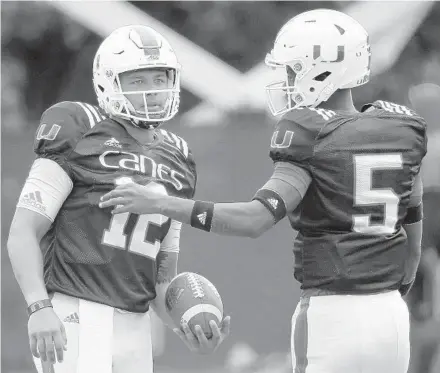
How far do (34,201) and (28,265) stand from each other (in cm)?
23

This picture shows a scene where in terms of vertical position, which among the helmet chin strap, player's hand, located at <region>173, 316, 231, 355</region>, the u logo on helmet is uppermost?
the u logo on helmet

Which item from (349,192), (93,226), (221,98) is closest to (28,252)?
(93,226)

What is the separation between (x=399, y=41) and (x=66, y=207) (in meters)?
3.81

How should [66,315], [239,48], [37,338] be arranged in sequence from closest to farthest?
1. [37,338]
2. [66,315]
3. [239,48]

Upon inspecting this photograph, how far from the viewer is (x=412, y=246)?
3992mm

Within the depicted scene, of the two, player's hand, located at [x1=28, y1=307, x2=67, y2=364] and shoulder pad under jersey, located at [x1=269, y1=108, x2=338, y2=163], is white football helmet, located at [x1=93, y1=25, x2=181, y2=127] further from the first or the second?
player's hand, located at [x1=28, y1=307, x2=67, y2=364]

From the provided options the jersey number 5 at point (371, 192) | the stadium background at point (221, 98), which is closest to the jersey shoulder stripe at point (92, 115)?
the jersey number 5 at point (371, 192)

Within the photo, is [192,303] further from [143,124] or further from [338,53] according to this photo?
[338,53]

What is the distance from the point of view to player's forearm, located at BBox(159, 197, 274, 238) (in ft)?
11.5

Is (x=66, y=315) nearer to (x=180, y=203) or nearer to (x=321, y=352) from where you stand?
(x=180, y=203)

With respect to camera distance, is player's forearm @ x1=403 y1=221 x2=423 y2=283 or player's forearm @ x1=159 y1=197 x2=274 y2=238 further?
player's forearm @ x1=403 y1=221 x2=423 y2=283

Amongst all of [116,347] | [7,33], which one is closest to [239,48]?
[7,33]

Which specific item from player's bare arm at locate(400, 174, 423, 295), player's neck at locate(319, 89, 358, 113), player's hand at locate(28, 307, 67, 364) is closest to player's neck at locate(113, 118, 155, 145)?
player's neck at locate(319, 89, 358, 113)

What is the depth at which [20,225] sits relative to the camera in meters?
3.50
